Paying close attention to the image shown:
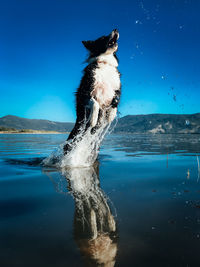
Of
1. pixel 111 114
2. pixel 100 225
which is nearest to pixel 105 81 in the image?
pixel 111 114

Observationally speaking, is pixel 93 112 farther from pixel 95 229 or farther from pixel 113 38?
pixel 95 229

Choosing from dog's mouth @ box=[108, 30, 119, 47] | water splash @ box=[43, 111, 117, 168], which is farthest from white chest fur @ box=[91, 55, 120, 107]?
water splash @ box=[43, 111, 117, 168]

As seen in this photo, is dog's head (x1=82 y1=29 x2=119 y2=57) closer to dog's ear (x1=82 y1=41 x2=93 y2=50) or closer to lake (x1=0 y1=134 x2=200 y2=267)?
dog's ear (x1=82 y1=41 x2=93 y2=50)

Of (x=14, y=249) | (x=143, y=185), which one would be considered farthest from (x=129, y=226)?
(x=143, y=185)

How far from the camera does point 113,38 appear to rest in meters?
4.89

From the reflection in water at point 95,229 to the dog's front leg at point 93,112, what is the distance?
7.50 ft

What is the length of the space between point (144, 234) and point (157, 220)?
Result: 24 cm

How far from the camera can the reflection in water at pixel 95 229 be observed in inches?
38.2

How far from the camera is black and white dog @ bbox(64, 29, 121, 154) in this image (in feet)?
14.3

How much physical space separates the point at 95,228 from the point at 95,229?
1 cm

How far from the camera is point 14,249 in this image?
3.40ft

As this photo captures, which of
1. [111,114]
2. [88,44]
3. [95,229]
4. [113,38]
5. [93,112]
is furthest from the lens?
[88,44]

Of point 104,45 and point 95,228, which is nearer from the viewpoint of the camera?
point 95,228

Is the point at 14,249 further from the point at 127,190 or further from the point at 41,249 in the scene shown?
the point at 127,190
